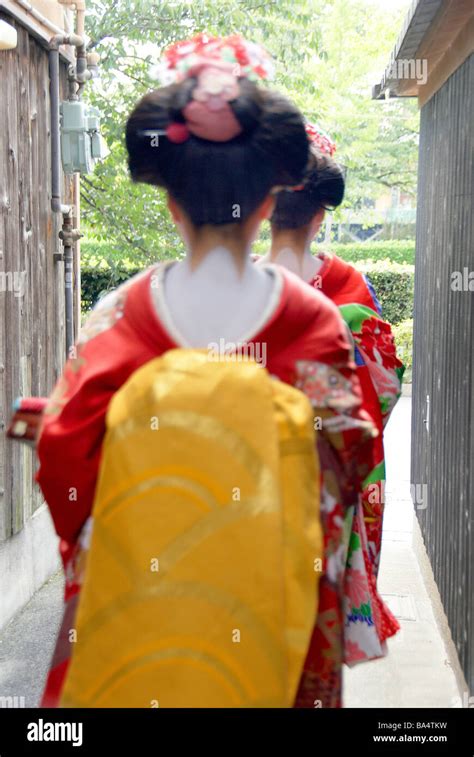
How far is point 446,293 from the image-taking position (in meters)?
5.87

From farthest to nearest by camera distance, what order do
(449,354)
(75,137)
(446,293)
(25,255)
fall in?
1. (75,137)
2. (25,255)
3. (446,293)
4. (449,354)

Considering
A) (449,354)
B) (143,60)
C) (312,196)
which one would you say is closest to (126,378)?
(312,196)

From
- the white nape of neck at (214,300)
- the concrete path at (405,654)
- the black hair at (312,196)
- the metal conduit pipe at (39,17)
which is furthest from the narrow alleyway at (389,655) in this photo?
the metal conduit pipe at (39,17)

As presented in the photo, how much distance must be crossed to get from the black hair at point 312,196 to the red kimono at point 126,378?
1.56 m

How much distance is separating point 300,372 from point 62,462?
0.62 m

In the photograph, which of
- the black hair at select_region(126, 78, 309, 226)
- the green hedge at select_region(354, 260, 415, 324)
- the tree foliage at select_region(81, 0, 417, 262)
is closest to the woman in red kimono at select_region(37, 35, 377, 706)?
the black hair at select_region(126, 78, 309, 226)

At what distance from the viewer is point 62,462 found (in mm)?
2656

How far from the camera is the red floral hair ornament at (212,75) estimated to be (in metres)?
2.68

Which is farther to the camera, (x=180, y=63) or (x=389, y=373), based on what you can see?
(x=389, y=373)

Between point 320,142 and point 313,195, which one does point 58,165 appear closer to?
point 320,142

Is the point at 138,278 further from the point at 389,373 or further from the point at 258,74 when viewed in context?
the point at 389,373

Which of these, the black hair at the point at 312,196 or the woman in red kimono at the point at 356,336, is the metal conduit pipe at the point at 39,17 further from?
the black hair at the point at 312,196

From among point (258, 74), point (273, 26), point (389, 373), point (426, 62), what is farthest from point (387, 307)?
point (258, 74)

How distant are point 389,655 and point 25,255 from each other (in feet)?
9.65
